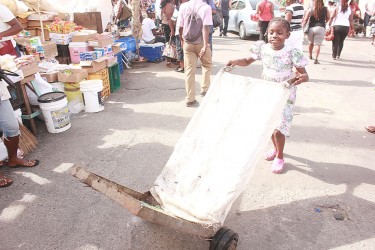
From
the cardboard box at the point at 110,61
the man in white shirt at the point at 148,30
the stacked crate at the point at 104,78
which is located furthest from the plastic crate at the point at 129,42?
the stacked crate at the point at 104,78

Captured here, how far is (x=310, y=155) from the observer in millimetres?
4105

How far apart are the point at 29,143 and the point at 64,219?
5.88 feet

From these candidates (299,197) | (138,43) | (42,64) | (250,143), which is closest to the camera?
(250,143)

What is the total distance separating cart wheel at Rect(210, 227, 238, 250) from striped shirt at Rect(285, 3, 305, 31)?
21.8ft

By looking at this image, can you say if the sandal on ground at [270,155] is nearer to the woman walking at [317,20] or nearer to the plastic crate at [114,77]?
the plastic crate at [114,77]

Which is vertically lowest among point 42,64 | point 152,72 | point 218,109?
point 152,72

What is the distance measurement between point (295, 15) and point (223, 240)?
6877mm

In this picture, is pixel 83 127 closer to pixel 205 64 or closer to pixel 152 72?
pixel 205 64

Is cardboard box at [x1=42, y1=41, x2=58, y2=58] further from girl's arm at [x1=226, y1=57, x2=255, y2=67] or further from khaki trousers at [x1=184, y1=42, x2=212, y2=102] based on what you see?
girl's arm at [x1=226, y1=57, x2=255, y2=67]

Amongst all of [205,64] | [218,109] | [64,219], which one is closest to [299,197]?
[218,109]

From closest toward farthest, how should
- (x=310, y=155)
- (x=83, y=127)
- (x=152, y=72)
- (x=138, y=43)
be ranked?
(x=310, y=155) < (x=83, y=127) < (x=152, y=72) < (x=138, y=43)

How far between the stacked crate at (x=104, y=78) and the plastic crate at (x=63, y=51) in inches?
48.8

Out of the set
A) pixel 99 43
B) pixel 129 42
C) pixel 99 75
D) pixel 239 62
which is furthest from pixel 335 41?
pixel 239 62

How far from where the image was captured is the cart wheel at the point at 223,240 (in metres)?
2.29
